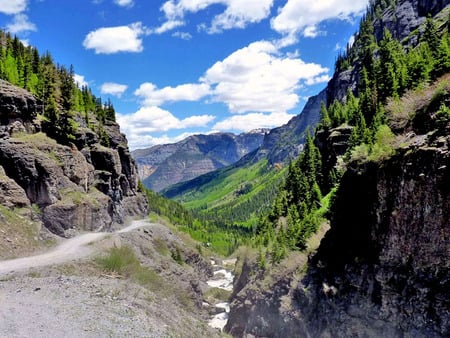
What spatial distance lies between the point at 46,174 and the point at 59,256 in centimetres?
1883

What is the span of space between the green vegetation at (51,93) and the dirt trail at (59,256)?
78.5 feet

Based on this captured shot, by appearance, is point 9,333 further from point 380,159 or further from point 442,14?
point 442,14

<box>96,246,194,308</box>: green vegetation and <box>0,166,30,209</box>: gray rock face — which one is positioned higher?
<box>0,166,30,209</box>: gray rock face

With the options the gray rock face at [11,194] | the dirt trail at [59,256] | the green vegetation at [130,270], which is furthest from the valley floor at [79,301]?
the gray rock face at [11,194]

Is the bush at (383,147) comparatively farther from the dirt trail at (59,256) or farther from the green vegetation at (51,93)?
the green vegetation at (51,93)

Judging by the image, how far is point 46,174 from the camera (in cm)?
5591

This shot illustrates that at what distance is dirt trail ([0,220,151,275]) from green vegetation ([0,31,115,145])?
23.9 m

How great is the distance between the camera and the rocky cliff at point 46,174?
5219 centimetres

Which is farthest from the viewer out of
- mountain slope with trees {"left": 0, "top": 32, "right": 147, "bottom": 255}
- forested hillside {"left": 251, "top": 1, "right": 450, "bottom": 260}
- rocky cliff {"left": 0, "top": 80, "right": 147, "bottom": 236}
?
rocky cliff {"left": 0, "top": 80, "right": 147, "bottom": 236}

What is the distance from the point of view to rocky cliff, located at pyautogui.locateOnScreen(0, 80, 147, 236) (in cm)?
5219

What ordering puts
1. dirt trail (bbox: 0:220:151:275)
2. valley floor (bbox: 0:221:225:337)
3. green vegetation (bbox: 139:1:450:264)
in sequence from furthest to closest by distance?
1. green vegetation (bbox: 139:1:450:264)
2. dirt trail (bbox: 0:220:151:275)
3. valley floor (bbox: 0:221:225:337)

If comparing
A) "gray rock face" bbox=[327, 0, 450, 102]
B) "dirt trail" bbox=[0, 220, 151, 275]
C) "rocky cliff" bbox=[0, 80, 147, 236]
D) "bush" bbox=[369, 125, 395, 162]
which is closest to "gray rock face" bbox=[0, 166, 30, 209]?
"rocky cliff" bbox=[0, 80, 147, 236]

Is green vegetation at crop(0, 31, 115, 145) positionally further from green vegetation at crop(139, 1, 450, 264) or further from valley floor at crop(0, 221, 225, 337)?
green vegetation at crop(139, 1, 450, 264)

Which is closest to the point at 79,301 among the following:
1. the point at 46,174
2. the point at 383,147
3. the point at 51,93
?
the point at 383,147
